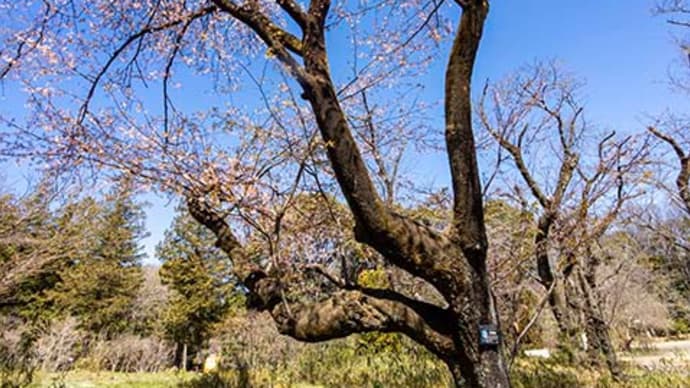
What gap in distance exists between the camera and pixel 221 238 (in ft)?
13.3

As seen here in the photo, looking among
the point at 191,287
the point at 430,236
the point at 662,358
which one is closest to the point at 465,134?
the point at 430,236

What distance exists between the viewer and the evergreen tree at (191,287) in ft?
53.9

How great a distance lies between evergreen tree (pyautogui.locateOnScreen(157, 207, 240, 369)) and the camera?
16.4m

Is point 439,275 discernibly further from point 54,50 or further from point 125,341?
point 125,341

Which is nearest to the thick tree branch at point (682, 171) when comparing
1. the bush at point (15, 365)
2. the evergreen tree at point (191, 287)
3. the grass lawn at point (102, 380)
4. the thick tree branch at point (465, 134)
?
the thick tree branch at point (465, 134)

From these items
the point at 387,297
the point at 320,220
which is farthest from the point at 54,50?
the point at 387,297

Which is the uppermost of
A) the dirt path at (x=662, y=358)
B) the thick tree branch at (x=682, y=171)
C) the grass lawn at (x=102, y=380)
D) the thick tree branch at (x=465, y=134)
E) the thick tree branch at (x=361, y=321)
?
the thick tree branch at (x=682, y=171)

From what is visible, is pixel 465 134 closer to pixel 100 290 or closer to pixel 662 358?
pixel 662 358

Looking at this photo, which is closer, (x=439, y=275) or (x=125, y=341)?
(x=439, y=275)

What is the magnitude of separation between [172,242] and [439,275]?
18.5 m

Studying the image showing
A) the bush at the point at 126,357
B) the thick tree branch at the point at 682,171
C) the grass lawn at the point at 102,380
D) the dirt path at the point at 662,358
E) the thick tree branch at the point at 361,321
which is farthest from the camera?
the bush at the point at 126,357

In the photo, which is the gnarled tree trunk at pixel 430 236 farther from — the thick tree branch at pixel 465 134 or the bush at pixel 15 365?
the bush at pixel 15 365

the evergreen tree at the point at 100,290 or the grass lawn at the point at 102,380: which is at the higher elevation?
the evergreen tree at the point at 100,290

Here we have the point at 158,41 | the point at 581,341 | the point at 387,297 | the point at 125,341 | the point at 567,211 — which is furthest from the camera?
the point at 125,341
